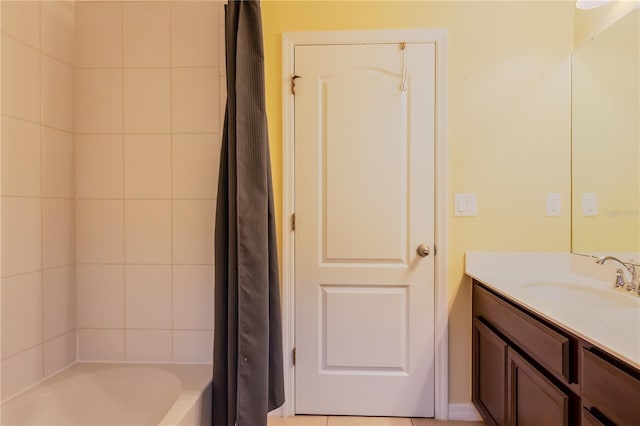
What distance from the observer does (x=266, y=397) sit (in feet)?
3.98

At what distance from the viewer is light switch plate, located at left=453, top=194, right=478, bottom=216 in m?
1.69

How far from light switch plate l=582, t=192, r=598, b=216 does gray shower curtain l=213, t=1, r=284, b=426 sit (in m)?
1.54

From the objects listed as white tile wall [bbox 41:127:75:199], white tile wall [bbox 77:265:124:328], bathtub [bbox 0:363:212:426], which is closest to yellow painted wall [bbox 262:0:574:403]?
white tile wall [bbox 41:127:75:199]

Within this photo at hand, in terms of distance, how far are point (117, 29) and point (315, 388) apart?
208 cm

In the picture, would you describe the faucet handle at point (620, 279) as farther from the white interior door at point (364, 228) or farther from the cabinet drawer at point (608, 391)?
the white interior door at point (364, 228)

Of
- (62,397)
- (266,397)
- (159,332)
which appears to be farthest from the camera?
(159,332)

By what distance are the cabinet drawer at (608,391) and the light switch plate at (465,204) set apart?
89 centimetres

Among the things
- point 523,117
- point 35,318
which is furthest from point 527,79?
point 35,318

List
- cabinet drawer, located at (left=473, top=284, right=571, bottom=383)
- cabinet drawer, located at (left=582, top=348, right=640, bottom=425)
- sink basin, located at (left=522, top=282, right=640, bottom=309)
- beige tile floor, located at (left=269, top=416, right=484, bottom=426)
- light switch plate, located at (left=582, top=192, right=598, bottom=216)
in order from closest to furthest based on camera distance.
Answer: cabinet drawer, located at (left=582, top=348, right=640, bottom=425) < cabinet drawer, located at (left=473, top=284, right=571, bottom=383) < sink basin, located at (left=522, top=282, right=640, bottom=309) < light switch plate, located at (left=582, top=192, right=598, bottom=216) < beige tile floor, located at (left=269, top=416, right=484, bottom=426)

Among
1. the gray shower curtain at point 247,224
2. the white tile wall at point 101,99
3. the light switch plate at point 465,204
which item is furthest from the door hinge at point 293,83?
the light switch plate at point 465,204

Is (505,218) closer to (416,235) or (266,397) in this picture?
(416,235)

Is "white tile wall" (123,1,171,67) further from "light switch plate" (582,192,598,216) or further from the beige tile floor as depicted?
"light switch plate" (582,192,598,216)

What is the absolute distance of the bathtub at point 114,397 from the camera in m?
1.25

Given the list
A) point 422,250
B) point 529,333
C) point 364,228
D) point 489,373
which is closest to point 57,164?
point 364,228
